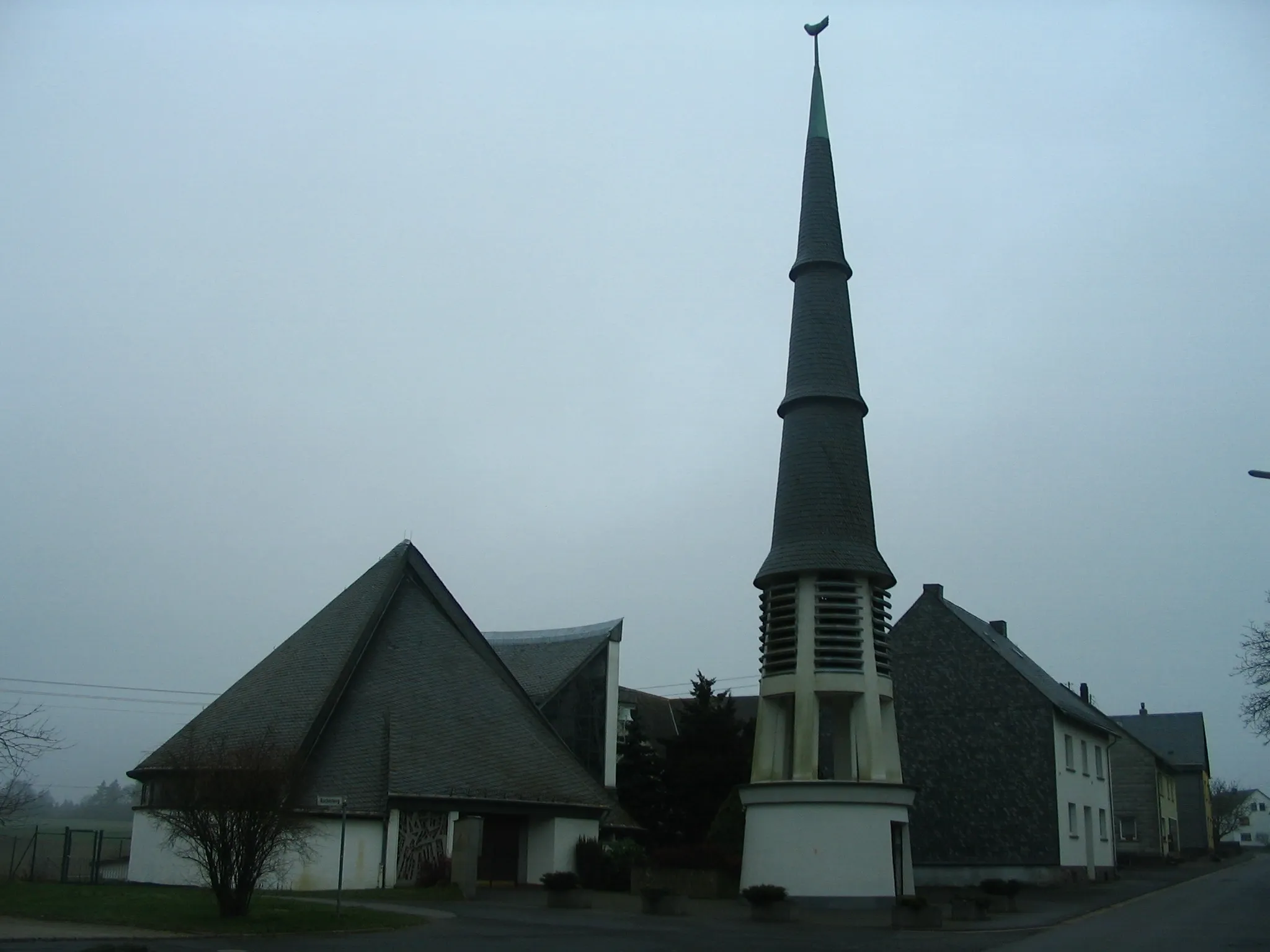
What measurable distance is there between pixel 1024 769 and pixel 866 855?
1496 cm

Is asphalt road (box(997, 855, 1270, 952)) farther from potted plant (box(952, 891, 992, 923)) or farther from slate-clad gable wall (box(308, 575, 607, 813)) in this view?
slate-clad gable wall (box(308, 575, 607, 813))

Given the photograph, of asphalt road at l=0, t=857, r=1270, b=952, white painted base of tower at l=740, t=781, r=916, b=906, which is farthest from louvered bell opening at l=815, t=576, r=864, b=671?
asphalt road at l=0, t=857, r=1270, b=952

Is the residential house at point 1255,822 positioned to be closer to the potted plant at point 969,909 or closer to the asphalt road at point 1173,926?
the asphalt road at point 1173,926

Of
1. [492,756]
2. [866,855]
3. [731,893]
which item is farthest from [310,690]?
[866,855]

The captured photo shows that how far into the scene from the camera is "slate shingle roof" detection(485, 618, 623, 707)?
152 ft

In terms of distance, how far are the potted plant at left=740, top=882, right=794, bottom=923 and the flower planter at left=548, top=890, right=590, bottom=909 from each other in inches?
141

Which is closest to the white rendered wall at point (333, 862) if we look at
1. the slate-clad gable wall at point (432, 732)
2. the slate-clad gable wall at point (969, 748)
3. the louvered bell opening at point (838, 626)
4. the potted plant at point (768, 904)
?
the slate-clad gable wall at point (432, 732)

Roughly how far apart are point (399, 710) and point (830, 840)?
40.1 feet

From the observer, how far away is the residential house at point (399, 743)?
2958 centimetres

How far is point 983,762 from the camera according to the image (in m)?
42.0

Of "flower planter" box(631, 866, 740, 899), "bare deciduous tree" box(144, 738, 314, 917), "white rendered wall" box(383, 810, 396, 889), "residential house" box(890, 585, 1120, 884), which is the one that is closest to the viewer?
"bare deciduous tree" box(144, 738, 314, 917)

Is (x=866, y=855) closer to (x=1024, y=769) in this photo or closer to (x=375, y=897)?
(x=375, y=897)

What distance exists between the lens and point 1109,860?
154ft

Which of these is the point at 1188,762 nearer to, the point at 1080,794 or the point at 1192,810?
the point at 1192,810
